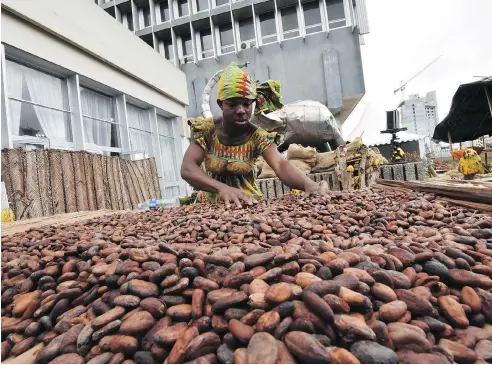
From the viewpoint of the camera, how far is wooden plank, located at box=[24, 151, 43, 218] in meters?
3.44

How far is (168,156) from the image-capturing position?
8742 mm

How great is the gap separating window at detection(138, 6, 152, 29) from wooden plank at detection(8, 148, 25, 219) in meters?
12.6

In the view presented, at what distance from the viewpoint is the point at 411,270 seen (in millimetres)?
789

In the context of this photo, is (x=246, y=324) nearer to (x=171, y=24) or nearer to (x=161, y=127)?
(x=161, y=127)

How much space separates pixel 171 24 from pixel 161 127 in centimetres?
652

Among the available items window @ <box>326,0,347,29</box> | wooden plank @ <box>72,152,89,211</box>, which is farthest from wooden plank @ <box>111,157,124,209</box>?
window @ <box>326,0,347,29</box>

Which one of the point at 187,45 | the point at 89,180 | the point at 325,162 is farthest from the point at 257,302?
the point at 187,45

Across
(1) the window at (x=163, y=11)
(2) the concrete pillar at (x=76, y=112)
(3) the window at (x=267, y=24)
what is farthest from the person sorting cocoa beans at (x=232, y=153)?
(1) the window at (x=163, y=11)

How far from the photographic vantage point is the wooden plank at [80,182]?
4.01 metres

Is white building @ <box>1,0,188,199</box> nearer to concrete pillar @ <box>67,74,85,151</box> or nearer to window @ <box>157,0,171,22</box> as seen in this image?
concrete pillar @ <box>67,74,85,151</box>

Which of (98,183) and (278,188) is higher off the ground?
(98,183)

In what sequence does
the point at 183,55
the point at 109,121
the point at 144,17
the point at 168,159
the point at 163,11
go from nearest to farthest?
1. the point at 109,121
2. the point at 168,159
3. the point at 183,55
4. the point at 163,11
5. the point at 144,17

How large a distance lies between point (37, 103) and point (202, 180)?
Result: 3.85 meters

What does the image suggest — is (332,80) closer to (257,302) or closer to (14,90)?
(14,90)
